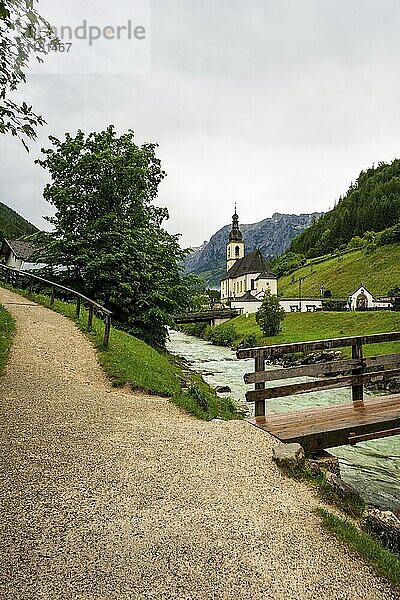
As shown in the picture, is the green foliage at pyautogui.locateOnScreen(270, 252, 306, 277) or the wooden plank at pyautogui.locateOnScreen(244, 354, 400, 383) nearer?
the wooden plank at pyautogui.locateOnScreen(244, 354, 400, 383)

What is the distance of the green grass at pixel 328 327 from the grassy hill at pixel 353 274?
96.0ft

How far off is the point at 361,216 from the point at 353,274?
128 feet

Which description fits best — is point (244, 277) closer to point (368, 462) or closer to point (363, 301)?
point (363, 301)

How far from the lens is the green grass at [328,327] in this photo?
3547cm

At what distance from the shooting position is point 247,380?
734 cm

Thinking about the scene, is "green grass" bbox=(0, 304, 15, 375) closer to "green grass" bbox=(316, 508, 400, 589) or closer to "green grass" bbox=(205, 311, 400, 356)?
"green grass" bbox=(316, 508, 400, 589)

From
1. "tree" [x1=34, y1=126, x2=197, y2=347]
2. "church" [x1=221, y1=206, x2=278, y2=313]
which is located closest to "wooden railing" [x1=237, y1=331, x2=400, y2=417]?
"tree" [x1=34, y1=126, x2=197, y2=347]

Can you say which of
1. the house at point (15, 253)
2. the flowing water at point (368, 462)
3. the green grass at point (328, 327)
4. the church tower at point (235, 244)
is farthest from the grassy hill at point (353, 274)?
the flowing water at point (368, 462)

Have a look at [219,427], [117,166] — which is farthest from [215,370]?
[219,427]

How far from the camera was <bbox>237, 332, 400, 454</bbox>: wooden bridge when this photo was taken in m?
6.94

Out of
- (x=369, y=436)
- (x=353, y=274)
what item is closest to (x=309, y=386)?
(x=369, y=436)

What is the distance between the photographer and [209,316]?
61.8 metres

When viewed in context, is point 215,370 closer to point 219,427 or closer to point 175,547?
point 219,427

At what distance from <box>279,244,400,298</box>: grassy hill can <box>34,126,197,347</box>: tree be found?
56.9 m
